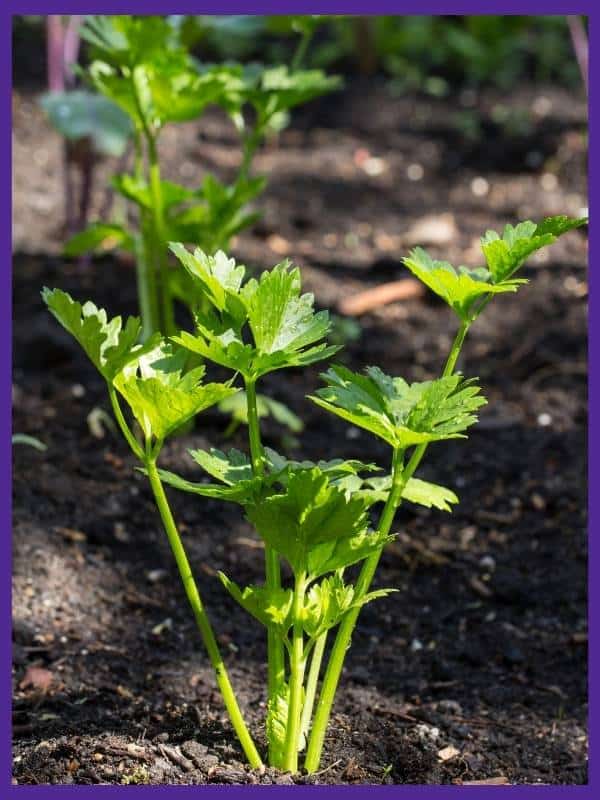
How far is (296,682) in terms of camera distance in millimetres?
1561

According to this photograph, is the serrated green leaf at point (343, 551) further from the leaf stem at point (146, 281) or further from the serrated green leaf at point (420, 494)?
the leaf stem at point (146, 281)

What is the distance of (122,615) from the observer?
2396 millimetres

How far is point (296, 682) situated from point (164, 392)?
429mm

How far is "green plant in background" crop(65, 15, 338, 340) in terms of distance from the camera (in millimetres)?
2525

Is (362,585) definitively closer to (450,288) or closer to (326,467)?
(326,467)

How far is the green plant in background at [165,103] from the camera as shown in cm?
253

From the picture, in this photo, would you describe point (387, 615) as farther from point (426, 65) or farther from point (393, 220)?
point (426, 65)

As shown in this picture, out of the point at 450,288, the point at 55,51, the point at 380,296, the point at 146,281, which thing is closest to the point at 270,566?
the point at 450,288

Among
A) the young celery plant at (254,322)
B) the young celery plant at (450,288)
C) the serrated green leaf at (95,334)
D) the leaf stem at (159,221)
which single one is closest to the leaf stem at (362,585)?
the young celery plant at (450,288)

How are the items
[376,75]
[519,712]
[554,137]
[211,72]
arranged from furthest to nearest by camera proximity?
[376,75] < [554,137] < [211,72] < [519,712]

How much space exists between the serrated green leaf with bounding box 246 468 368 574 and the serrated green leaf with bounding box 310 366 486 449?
10 centimetres

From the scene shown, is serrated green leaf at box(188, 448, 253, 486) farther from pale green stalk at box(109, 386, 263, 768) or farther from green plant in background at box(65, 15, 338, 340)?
green plant in background at box(65, 15, 338, 340)

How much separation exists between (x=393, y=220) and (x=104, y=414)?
190 cm

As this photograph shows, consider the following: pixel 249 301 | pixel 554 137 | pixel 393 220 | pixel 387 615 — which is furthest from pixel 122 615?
pixel 554 137
